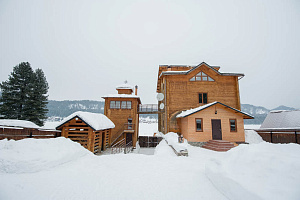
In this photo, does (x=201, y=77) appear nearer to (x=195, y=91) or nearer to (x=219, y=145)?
(x=195, y=91)

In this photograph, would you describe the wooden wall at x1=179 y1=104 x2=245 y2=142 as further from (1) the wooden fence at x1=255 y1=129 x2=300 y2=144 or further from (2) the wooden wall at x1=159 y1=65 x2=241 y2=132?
(1) the wooden fence at x1=255 y1=129 x2=300 y2=144

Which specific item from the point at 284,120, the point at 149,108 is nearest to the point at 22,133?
the point at 149,108

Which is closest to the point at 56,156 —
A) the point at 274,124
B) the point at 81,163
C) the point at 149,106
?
the point at 81,163

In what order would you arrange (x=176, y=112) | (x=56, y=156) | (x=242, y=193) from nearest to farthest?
1. (x=242, y=193)
2. (x=56, y=156)
3. (x=176, y=112)

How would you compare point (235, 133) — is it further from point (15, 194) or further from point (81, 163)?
point (15, 194)

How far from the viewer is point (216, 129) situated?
1271cm

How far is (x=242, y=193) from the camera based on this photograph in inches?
111

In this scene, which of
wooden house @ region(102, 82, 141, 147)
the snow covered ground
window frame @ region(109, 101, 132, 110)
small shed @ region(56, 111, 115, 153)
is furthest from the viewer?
window frame @ region(109, 101, 132, 110)

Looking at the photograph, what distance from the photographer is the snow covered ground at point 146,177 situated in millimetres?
2740

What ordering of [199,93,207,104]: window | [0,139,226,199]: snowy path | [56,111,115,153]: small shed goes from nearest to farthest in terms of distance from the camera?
1. [0,139,226,199]: snowy path
2. [56,111,115,153]: small shed
3. [199,93,207,104]: window

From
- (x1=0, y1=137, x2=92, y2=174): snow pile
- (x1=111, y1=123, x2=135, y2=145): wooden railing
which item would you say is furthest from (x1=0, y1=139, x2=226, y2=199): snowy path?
(x1=111, y1=123, x2=135, y2=145): wooden railing

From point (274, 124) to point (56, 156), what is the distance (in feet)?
79.6

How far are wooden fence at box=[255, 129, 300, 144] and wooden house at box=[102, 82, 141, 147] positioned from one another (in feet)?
55.1

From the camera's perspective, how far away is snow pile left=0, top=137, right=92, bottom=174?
13.2 ft
